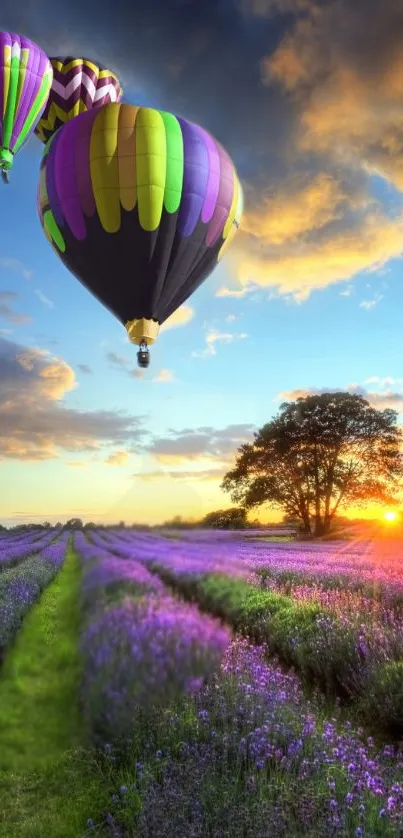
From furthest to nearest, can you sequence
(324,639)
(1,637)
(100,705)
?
(1,637) → (324,639) → (100,705)

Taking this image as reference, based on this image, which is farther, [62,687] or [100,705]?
[62,687]

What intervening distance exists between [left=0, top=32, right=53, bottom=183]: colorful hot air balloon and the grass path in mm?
12194

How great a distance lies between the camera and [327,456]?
127 ft

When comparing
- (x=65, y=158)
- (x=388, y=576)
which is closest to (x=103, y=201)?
(x=65, y=158)

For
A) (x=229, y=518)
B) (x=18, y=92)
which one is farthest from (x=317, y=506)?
(x=18, y=92)

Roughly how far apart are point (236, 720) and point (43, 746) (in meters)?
1.79

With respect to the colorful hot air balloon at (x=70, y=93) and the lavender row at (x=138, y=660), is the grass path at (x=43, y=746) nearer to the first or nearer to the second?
the lavender row at (x=138, y=660)

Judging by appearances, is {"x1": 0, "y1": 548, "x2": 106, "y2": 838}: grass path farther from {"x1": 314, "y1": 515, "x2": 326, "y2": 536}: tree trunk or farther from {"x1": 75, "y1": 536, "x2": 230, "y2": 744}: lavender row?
{"x1": 314, "y1": 515, "x2": 326, "y2": 536}: tree trunk

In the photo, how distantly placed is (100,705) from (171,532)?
470 inches

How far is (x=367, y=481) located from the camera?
128 ft

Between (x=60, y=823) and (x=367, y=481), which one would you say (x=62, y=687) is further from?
(x=367, y=481)

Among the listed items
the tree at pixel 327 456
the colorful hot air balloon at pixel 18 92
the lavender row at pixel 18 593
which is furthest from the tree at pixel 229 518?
the colorful hot air balloon at pixel 18 92

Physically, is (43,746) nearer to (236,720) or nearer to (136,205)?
(236,720)

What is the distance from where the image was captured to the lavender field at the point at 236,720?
9.74 ft
